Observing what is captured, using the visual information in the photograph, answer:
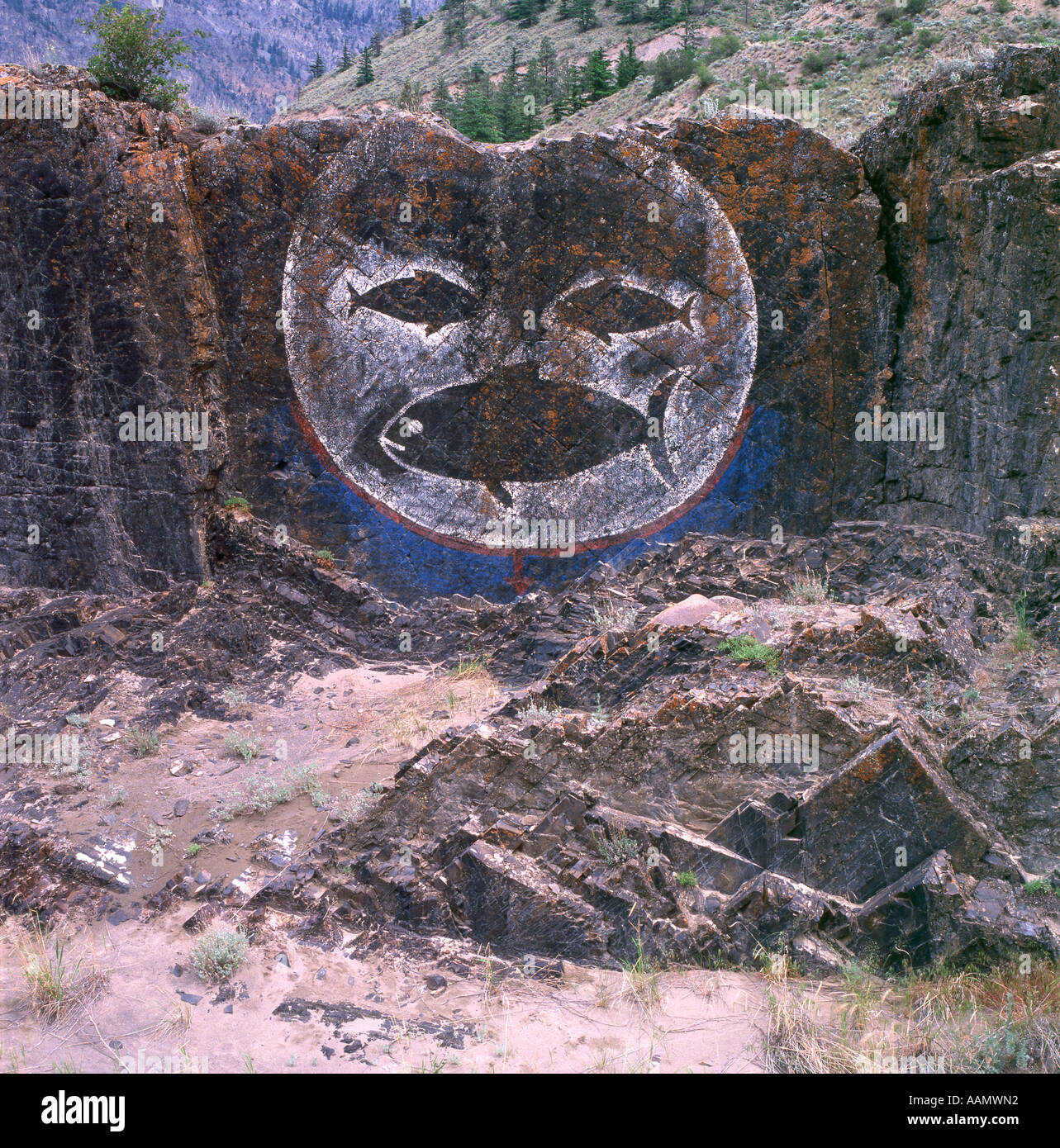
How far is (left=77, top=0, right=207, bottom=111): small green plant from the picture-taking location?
806 centimetres

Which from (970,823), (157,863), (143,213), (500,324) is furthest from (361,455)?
(970,823)

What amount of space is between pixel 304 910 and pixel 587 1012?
164cm

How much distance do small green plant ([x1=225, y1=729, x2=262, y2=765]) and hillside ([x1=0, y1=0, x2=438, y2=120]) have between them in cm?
2977

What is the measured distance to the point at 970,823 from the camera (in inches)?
187

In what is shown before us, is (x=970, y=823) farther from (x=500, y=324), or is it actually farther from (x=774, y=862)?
(x=500, y=324)

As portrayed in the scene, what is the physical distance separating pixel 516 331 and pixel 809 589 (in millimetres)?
3169

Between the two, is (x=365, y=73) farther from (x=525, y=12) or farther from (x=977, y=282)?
(x=977, y=282)

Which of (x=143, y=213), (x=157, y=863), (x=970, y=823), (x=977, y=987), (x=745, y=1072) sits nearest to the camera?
(x=745, y=1072)

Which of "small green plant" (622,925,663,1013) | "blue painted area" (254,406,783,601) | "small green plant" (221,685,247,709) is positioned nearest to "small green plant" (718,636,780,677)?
"small green plant" (622,925,663,1013)

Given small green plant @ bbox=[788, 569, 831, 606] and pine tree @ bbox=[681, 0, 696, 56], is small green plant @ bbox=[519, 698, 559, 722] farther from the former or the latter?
pine tree @ bbox=[681, 0, 696, 56]

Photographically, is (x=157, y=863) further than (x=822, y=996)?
Yes

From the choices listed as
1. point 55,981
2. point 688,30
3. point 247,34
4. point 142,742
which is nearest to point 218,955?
point 55,981

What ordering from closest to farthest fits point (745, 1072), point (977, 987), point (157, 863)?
point (745, 1072), point (977, 987), point (157, 863)

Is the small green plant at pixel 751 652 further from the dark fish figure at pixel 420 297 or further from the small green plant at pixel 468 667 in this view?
the dark fish figure at pixel 420 297
